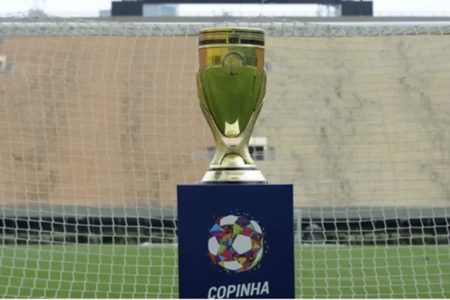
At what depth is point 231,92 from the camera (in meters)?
2.01

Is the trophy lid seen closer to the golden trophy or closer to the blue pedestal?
the golden trophy

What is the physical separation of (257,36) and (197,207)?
36cm

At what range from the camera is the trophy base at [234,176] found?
194 cm

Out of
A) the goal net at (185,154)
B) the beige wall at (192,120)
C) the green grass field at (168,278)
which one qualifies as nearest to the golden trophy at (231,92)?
the goal net at (185,154)

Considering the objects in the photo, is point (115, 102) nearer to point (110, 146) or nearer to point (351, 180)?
point (110, 146)

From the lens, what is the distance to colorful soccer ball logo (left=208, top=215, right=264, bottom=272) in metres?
1.85

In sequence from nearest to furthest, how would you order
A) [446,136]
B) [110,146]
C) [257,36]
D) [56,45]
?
1. [257,36]
2. [56,45]
3. [446,136]
4. [110,146]

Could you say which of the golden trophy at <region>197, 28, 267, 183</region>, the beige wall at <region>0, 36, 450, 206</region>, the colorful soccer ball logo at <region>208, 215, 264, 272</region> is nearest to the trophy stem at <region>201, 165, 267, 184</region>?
the golden trophy at <region>197, 28, 267, 183</region>

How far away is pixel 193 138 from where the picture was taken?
6.96 m

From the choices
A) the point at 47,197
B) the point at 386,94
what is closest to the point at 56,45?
the point at 47,197

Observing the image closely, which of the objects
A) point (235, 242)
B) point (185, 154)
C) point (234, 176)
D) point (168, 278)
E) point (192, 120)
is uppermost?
point (192, 120)

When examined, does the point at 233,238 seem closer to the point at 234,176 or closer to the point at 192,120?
the point at 234,176

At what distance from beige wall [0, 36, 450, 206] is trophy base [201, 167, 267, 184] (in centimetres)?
278

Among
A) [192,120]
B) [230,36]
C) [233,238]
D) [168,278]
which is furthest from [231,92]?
[192,120]
